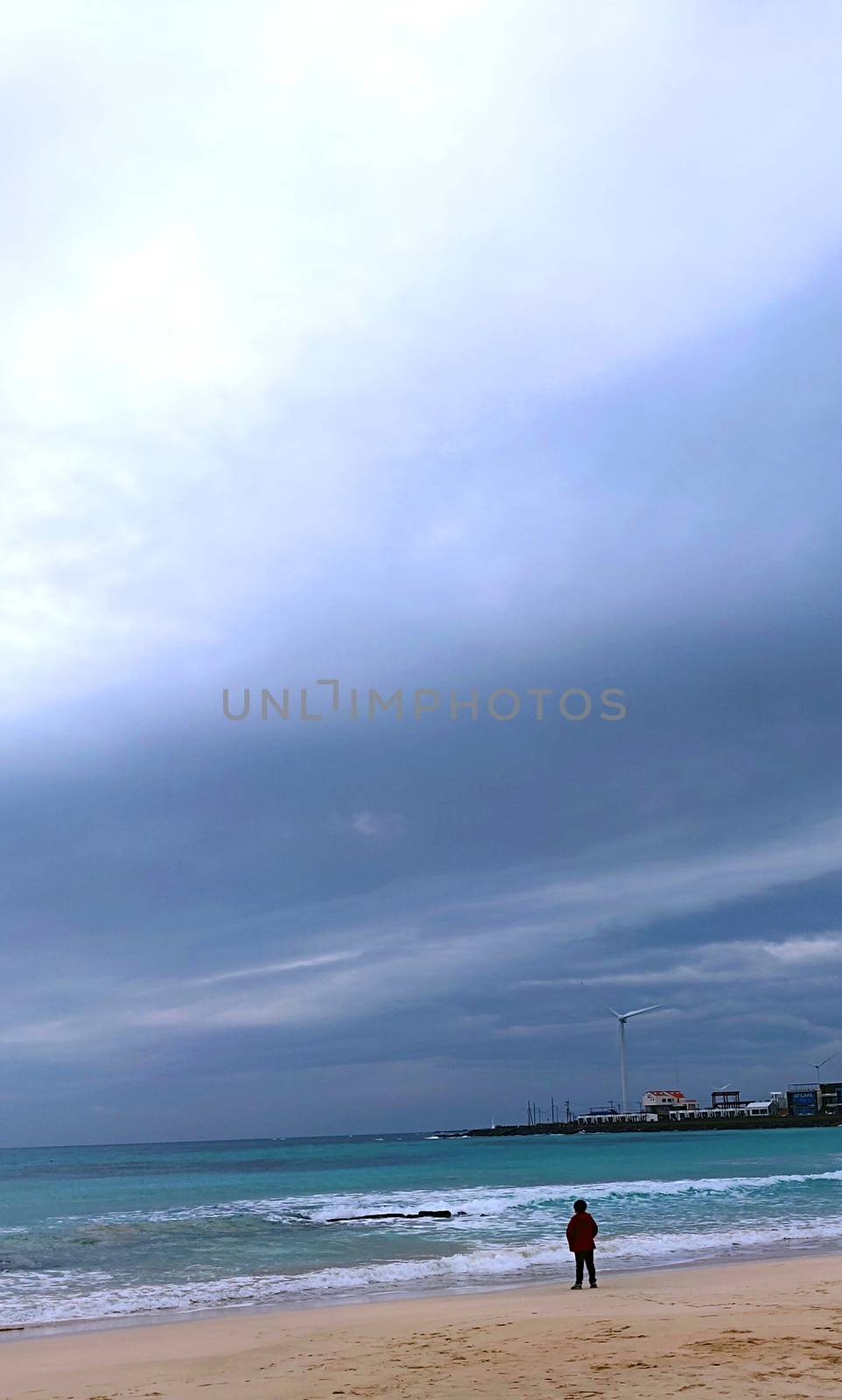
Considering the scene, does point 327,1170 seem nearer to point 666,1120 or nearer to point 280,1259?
point 280,1259

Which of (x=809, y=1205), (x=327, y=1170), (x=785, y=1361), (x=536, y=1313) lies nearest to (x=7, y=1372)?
(x=536, y=1313)

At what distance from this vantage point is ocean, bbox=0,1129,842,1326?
2359cm

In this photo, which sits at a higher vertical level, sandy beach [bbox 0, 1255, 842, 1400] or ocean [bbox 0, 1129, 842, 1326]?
sandy beach [bbox 0, 1255, 842, 1400]

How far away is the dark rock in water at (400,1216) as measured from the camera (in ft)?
119

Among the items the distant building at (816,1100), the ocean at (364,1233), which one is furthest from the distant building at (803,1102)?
the ocean at (364,1233)

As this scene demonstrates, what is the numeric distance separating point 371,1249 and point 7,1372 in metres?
15.1

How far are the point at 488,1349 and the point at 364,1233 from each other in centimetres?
1947

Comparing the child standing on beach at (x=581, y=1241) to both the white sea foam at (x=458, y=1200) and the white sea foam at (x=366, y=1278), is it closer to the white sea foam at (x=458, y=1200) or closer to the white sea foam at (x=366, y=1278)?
the white sea foam at (x=366, y=1278)

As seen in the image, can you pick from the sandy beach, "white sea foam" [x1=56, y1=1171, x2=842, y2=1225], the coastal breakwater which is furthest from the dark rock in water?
the coastal breakwater

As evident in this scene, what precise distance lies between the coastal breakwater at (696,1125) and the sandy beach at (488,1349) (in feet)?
491

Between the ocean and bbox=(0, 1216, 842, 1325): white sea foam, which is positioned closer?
bbox=(0, 1216, 842, 1325): white sea foam

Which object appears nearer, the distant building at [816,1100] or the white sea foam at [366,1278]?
the white sea foam at [366,1278]

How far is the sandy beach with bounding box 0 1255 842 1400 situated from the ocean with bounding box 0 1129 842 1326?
3.36m

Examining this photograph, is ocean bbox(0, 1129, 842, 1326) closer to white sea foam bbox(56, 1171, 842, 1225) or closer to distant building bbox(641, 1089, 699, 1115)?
white sea foam bbox(56, 1171, 842, 1225)
